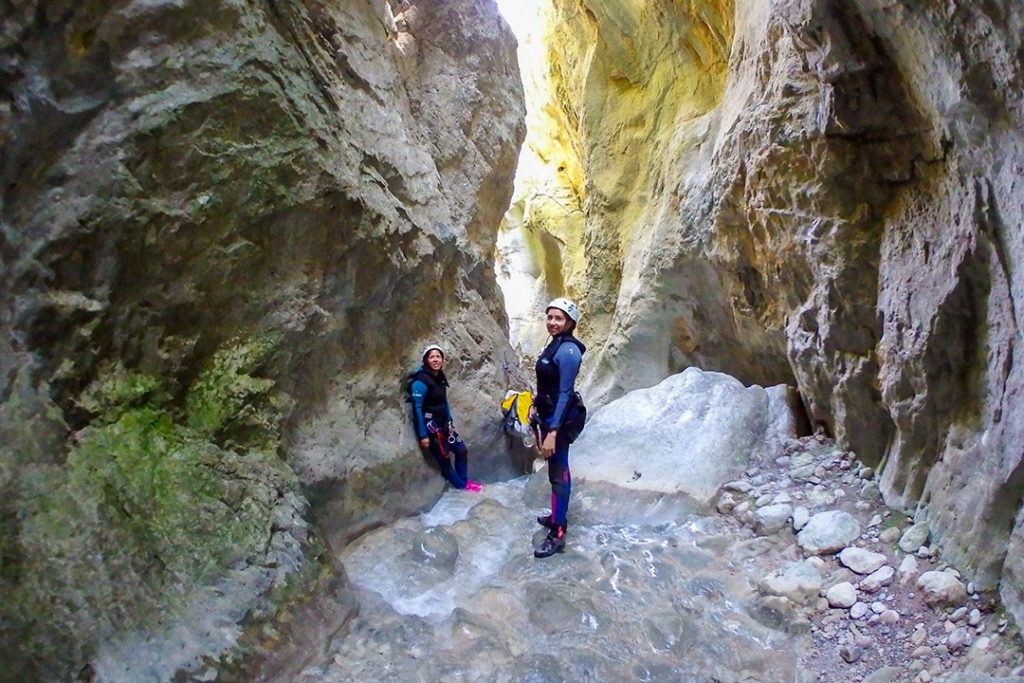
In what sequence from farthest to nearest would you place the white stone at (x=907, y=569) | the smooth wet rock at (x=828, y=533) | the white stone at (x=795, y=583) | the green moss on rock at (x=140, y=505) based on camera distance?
the smooth wet rock at (x=828, y=533), the white stone at (x=795, y=583), the white stone at (x=907, y=569), the green moss on rock at (x=140, y=505)

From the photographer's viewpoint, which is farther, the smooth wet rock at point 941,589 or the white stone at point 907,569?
the white stone at point 907,569

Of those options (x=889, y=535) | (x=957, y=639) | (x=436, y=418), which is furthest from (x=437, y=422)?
(x=957, y=639)

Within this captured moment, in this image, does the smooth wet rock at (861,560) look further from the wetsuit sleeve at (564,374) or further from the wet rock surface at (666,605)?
the wetsuit sleeve at (564,374)

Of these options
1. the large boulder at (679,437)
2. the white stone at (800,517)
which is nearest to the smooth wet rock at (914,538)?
the white stone at (800,517)

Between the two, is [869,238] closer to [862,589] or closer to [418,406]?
[862,589]

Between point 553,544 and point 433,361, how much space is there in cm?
202

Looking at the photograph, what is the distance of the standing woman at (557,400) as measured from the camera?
4777mm

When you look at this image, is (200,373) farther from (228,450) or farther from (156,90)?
(156,90)

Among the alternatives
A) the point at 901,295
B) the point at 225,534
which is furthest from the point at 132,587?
the point at 901,295

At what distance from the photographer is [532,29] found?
17.9 m

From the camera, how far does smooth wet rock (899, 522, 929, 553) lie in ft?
13.1

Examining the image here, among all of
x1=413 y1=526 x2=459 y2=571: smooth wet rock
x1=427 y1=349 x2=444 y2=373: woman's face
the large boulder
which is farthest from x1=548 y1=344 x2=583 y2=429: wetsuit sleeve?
x1=427 y1=349 x2=444 y2=373: woman's face

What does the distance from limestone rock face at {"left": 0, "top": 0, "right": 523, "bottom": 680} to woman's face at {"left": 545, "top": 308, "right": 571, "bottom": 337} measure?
4.70 ft

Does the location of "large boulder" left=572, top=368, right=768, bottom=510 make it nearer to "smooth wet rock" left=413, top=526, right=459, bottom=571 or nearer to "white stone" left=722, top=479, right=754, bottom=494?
"white stone" left=722, top=479, right=754, bottom=494
